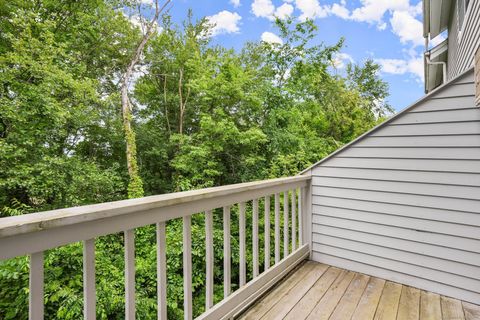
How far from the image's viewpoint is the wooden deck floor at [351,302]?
6.54 ft

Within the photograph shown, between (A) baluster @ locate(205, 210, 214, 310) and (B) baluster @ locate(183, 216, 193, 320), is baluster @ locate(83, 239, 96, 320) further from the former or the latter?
(A) baluster @ locate(205, 210, 214, 310)

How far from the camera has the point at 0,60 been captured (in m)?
6.33

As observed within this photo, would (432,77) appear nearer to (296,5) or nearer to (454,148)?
(296,5)

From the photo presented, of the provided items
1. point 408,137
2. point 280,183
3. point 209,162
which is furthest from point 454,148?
point 209,162

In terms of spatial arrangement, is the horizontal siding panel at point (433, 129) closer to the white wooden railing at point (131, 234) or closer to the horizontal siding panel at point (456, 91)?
the horizontal siding panel at point (456, 91)

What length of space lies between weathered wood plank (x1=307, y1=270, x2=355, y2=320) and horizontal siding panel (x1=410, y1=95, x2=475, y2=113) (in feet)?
5.12

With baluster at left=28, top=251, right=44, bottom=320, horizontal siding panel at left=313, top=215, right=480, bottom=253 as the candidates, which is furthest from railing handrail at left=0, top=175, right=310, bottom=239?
horizontal siding panel at left=313, top=215, right=480, bottom=253

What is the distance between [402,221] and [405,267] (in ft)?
1.29

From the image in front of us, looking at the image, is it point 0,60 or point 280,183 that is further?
point 0,60

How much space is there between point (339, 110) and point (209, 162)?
19.7ft

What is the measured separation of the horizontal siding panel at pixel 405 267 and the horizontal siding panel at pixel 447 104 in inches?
50.5

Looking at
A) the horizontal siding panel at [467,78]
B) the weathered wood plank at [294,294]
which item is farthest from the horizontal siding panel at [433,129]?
the weathered wood plank at [294,294]

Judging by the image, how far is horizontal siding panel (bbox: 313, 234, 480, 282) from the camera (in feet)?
6.96

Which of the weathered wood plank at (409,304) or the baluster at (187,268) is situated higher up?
the baluster at (187,268)
